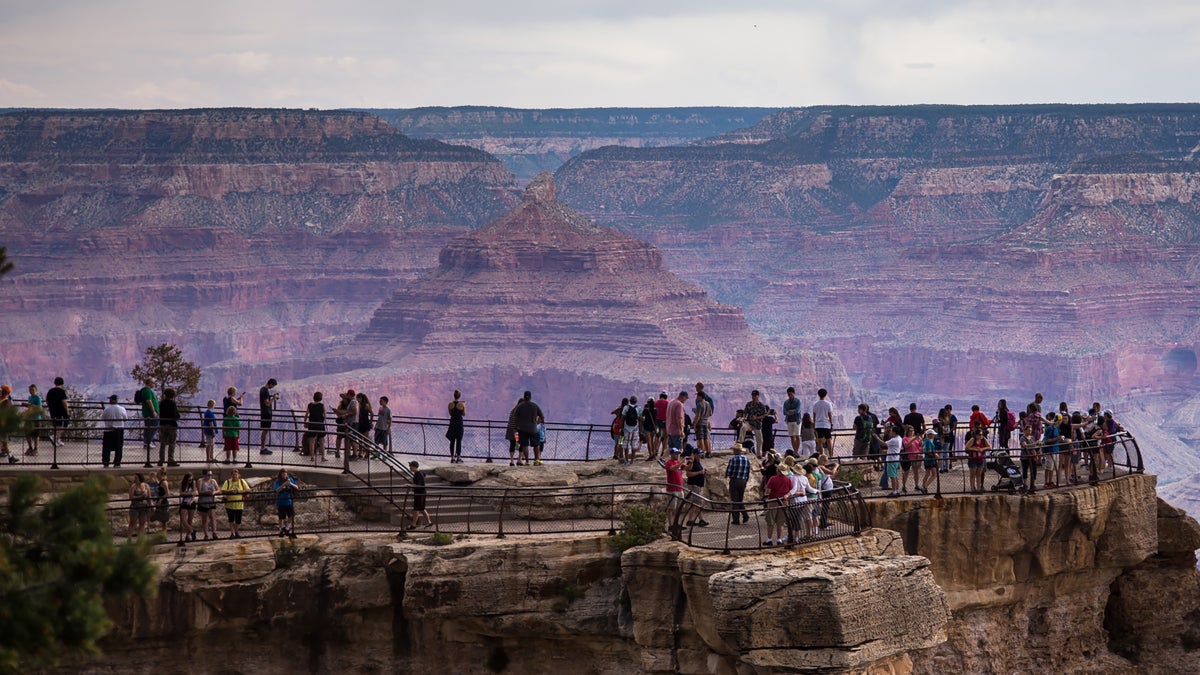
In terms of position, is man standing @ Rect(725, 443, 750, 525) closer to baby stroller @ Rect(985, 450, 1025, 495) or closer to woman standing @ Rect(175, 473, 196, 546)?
baby stroller @ Rect(985, 450, 1025, 495)

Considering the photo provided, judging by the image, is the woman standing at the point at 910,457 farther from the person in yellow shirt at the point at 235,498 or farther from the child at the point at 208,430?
the child at the point at 208,430

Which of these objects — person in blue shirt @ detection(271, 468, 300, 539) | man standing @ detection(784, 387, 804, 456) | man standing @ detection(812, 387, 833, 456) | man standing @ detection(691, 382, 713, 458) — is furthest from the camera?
man standing @ detection(784, 387, 804, 456)

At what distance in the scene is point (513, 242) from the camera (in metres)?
195

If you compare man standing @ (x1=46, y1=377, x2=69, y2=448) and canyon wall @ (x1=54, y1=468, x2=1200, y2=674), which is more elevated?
man standing @ (x1=46, y1=377, x2=69, y2=448)

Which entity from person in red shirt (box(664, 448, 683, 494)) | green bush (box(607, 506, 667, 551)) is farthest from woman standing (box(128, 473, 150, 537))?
person in red shirt (box(664, 448, 683, 494))

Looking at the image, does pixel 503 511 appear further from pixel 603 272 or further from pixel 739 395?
pixel 603 272

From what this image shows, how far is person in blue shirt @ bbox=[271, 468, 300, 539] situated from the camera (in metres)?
32.1

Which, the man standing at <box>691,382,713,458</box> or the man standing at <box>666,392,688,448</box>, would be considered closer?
the man standing at <box>666,392,688,448</box>

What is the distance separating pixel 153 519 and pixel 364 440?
408 centimetres

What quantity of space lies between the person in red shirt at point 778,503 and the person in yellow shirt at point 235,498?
23.9 ft

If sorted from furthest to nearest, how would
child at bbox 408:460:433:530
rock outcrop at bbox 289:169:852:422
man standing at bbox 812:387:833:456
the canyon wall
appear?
rock outcrop at bbox 289:169:852:422, man standing at bbox 812:387:833:456, child at bbox 408:460:433:530, the canyon wall

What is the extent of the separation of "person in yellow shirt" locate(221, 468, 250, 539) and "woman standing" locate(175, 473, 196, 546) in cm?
46

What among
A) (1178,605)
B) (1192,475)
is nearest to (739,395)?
(1192,475)

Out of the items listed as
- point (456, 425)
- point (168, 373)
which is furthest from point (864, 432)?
point (168, 373)
